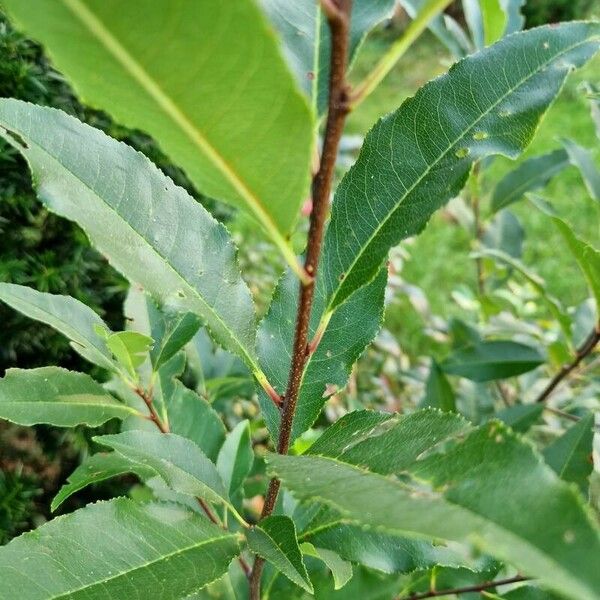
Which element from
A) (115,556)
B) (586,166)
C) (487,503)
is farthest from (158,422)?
(586,166)

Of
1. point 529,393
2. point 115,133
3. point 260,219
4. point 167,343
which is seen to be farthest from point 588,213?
point 260,219

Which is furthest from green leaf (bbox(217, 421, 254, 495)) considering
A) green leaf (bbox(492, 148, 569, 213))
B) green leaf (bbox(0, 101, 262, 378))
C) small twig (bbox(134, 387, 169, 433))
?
green leaf (bbox(492, 148, 569, 213))

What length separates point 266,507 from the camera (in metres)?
0.79

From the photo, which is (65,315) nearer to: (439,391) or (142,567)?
(142,567)

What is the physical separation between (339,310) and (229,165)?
1.20ft

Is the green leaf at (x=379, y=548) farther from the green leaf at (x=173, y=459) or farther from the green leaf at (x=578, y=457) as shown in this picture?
the green leaf at (x=578, y=457)

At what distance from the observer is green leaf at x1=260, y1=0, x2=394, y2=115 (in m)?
0.65

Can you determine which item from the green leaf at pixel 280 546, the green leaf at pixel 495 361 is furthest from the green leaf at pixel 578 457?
the green leaf at pixel 280 546

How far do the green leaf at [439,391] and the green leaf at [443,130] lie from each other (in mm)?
900

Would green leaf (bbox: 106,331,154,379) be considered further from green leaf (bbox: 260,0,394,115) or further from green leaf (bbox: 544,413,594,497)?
green leaf (bbox: 544,413,594,497)

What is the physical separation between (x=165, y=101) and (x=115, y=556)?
50 centimetres

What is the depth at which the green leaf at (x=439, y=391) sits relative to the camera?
4.98 ft

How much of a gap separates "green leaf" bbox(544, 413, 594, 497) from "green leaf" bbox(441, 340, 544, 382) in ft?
1.60

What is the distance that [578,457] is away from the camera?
1.14m
